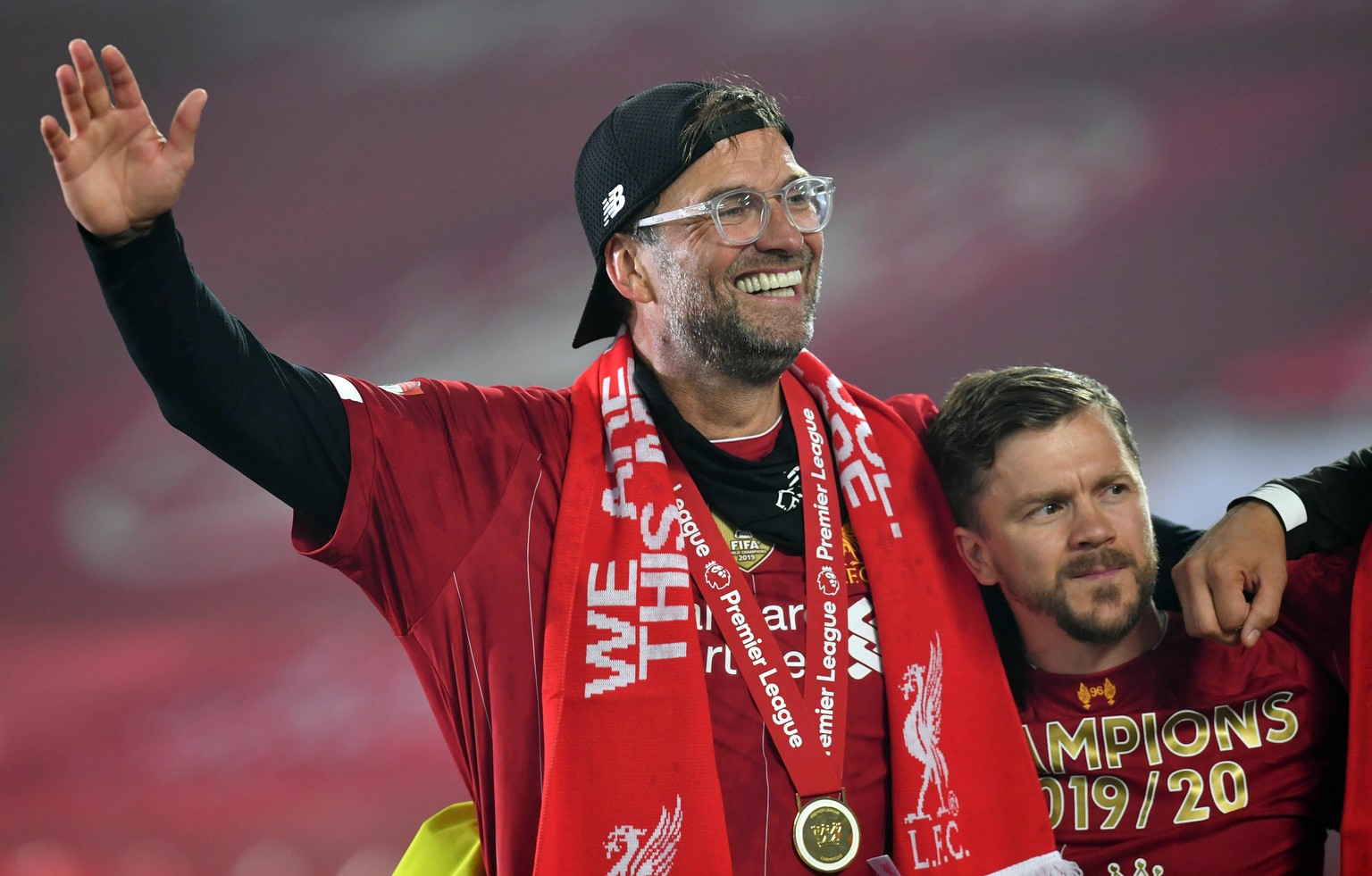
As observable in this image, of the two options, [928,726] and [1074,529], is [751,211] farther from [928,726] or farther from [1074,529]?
[928,726]

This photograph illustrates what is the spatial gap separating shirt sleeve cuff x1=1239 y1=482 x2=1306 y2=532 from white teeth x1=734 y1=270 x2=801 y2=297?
2.81 feet

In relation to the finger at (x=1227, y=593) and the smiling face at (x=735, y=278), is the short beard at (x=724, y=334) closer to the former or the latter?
the smiling face at (x=735, y=278)

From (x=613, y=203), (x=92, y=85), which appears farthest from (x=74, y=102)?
(x=613, y=203)

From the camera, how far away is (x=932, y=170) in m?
3.82

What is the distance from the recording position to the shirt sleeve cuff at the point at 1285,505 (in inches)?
82.1

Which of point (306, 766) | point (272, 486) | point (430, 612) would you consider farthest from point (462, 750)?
point (306, 766)

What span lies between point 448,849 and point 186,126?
1203 millimetres

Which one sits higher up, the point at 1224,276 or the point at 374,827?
the point at 1224,276

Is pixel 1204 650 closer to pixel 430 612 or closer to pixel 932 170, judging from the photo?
pixel 430 612

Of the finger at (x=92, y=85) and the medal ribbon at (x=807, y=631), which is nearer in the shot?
the finger at (x=92, y=85)

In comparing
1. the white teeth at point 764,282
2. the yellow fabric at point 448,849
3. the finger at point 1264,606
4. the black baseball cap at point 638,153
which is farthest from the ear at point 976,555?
the yellow fabric at point 448,849

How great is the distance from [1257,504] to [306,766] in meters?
2.50

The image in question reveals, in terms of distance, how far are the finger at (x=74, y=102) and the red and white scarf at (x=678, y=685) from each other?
87 cm

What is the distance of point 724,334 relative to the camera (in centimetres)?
215
